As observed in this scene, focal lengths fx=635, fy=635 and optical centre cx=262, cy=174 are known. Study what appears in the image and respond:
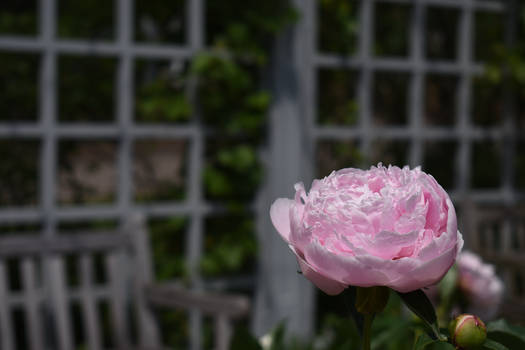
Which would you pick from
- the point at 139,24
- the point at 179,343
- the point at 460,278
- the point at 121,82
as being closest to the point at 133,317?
the point at 179,343

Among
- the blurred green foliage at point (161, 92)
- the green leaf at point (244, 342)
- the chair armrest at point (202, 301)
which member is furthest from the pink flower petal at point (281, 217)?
the blurred green foliage at point (161, 92)

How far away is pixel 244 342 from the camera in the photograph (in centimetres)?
74

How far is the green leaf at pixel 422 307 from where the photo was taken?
45cm

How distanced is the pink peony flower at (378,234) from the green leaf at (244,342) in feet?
0.93

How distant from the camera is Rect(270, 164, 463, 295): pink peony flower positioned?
0.42m

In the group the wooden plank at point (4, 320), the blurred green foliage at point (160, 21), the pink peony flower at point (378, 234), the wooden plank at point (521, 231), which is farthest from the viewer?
the wooden plank at point (521, 231)

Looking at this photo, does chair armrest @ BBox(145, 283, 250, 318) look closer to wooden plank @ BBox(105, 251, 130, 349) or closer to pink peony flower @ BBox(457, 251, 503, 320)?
wooden plank @ BBox(105, 251, 130, 349)

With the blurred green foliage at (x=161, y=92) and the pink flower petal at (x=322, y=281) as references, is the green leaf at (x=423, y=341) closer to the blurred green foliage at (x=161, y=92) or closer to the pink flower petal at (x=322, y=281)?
the pink flower petal at (x=322, y=281)

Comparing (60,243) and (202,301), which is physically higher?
(60,243)

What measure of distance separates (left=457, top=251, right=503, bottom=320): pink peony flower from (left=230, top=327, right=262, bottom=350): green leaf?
415mm

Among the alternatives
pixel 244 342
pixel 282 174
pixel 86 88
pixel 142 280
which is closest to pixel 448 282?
pixel 244 342

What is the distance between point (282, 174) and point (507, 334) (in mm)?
2152

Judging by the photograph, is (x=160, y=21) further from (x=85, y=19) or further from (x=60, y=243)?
(x=60, y=243)

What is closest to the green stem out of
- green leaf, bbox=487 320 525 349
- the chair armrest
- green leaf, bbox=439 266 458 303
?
green leaf, bbox=487 320 525 349
